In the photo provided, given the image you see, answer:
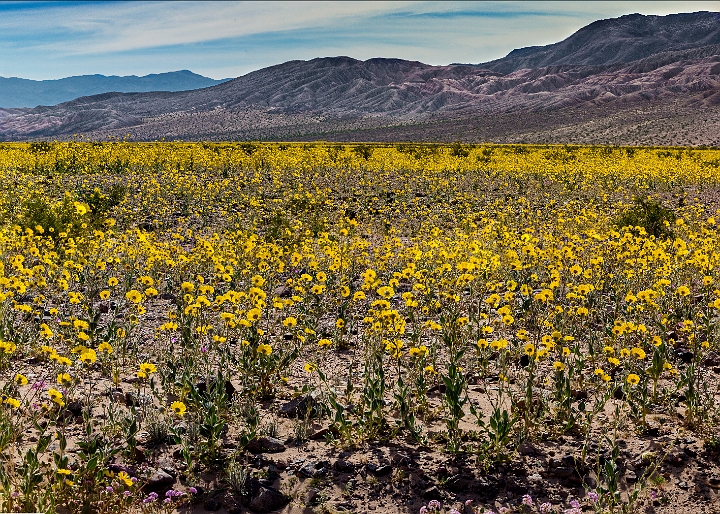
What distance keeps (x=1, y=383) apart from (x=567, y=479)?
4735mm

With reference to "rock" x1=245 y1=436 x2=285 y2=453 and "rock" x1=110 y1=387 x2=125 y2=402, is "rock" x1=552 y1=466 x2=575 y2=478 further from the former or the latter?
"rock" x1=110 y1=387 x2=125 y2=402

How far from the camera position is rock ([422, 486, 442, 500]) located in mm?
4148

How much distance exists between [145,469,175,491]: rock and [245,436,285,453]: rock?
636 mm

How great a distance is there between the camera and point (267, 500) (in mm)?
4043

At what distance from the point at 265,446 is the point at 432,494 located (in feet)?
4.29

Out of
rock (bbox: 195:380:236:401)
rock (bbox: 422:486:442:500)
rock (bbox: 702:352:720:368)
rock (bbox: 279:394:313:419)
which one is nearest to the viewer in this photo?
rock (bbox: 422:486:442:500)

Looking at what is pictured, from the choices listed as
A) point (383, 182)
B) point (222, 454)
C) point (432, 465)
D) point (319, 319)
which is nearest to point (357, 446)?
point (432, 465)

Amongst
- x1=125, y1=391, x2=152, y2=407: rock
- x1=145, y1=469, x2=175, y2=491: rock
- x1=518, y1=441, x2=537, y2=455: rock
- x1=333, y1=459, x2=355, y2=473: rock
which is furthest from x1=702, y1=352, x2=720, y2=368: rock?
x1=125, y1=391, x2=152, y2=407: rock

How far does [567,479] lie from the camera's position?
4352 millimetres

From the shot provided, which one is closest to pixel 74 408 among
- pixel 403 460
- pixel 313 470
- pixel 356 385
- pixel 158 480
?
pixel 158 480

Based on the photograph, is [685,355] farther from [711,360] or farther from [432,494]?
[432,494]

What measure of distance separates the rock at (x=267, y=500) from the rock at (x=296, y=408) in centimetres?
100

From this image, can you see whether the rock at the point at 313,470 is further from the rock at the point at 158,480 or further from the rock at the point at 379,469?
the rock at the point at 158,480

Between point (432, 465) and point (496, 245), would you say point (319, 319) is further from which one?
point (496, 245)
